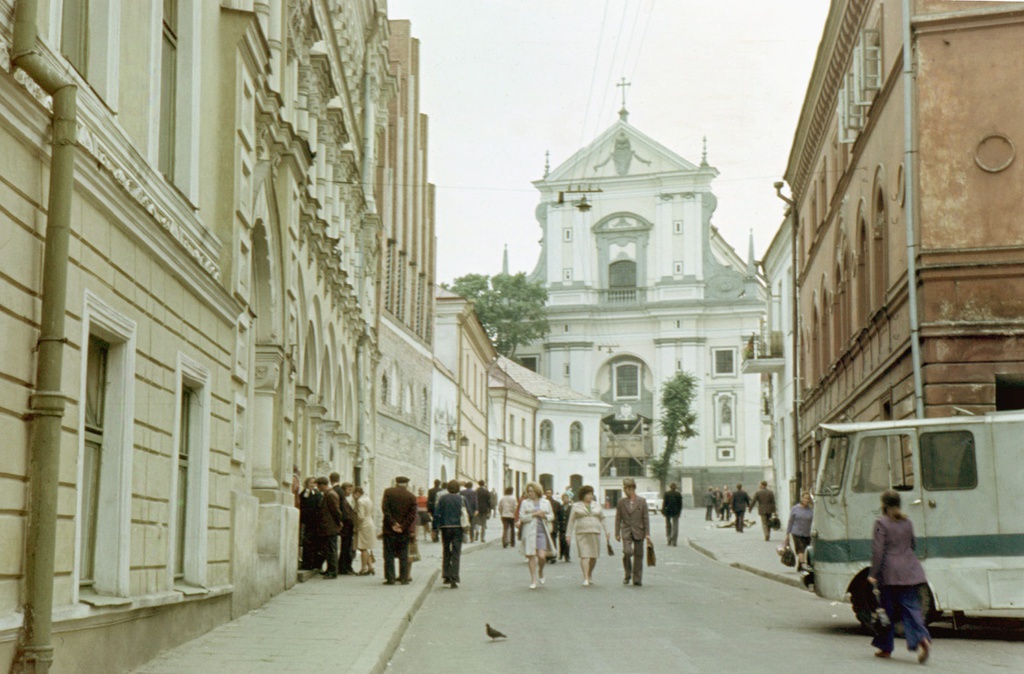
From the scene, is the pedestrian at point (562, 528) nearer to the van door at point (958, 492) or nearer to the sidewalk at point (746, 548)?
the sidewalk at point (746, 548)

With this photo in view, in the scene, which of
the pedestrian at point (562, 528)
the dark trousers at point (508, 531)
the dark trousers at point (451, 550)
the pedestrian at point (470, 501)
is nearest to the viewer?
the dark trousers at point (451, 550)

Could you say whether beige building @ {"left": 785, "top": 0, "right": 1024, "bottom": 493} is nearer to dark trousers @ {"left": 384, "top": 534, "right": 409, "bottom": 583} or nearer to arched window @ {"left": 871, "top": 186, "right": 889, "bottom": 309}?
arched window @ {"left": 871, "top": 186, "right": 889, "bottom": 309}

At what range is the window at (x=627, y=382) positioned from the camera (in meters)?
93.5

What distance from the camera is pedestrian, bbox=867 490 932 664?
42.2 feet

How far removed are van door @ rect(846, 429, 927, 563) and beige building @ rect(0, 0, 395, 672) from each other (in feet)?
21.2

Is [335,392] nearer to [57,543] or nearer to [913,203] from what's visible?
[913,203]

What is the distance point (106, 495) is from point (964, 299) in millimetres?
14452

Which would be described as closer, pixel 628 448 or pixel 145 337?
pixel 145 337

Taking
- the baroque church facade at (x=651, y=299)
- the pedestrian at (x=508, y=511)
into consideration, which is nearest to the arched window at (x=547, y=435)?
the baroque church facade at (x=651, y=299)

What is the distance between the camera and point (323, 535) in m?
22.5

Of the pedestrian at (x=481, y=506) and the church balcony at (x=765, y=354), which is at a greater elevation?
the church balcony at (x=765, y=354)

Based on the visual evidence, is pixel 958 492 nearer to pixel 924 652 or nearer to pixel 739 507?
pixel 924 652

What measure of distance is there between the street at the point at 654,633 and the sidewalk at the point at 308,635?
0.29 m

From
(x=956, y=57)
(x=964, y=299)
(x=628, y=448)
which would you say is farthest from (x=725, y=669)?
(x=628, y=448)
